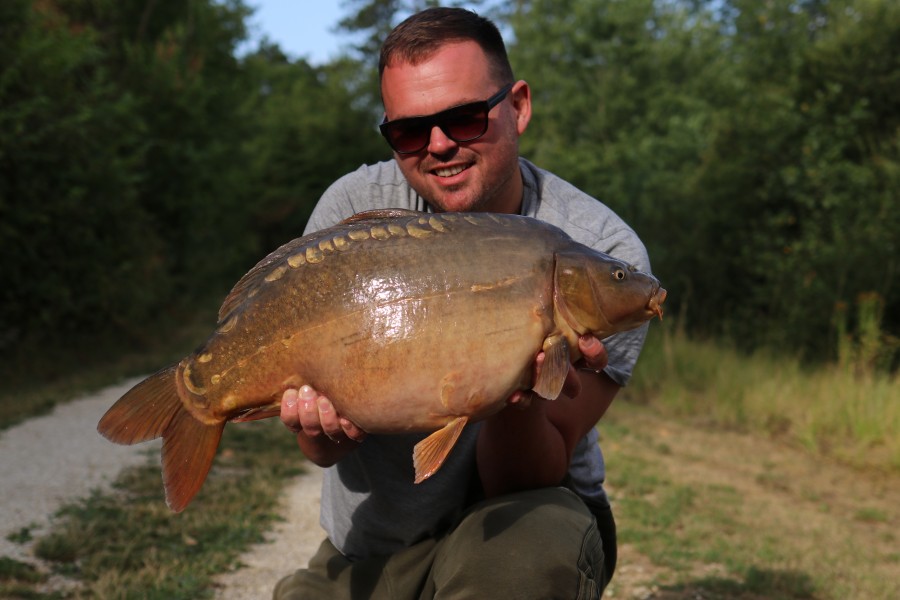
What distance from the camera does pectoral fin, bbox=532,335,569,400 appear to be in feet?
5.82

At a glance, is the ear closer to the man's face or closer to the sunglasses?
the man's face

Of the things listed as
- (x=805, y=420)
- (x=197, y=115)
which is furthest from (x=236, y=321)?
(x=197, y=115)

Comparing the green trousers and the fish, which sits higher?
the fish

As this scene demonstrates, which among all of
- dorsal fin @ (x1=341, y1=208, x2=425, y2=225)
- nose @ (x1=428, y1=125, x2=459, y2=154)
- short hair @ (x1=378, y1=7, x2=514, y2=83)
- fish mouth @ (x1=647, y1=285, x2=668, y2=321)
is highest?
short hair @ (x1=378, y1=7, x2=514, y2=83)

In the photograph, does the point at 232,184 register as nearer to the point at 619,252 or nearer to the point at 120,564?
the point at 120,564

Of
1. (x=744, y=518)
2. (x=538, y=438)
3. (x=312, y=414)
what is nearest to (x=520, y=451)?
(x=538, y=438)

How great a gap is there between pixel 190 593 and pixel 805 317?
8.02 metres

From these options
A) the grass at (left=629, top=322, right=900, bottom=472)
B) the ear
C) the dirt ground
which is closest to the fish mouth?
the ear

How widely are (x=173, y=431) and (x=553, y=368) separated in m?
0.85

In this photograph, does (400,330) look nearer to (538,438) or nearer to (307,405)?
(307,405)

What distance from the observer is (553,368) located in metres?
1.80

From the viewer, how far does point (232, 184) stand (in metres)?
16.8

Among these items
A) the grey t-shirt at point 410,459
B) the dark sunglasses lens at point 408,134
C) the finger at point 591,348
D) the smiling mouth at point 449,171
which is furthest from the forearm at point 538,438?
the dark sunglasses lens at point 408,134

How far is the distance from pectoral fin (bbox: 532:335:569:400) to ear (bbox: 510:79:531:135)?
3.43ft
